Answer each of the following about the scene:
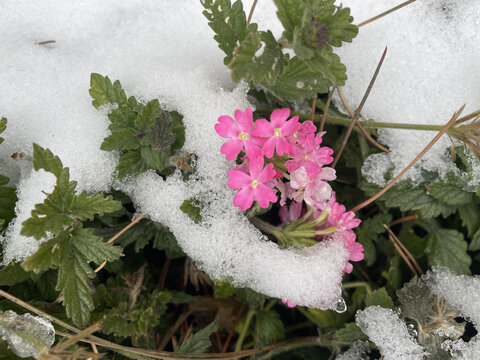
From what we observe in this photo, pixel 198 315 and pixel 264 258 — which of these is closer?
pixel 264 258

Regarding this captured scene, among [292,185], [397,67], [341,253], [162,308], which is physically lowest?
[162,308]

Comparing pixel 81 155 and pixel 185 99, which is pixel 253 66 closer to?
pixel 185 99

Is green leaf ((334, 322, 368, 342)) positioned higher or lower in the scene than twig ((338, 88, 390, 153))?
lower

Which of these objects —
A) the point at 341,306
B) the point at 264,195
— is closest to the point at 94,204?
the point at 264,195

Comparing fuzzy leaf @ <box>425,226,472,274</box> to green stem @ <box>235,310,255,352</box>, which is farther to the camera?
green stem @ <box>235,310,255,352</box>

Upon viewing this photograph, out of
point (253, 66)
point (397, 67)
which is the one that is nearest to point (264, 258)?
point (253, 66)

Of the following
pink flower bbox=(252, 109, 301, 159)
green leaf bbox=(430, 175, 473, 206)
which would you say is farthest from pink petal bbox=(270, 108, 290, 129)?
green leaf bbox=(430, 175, 473, 206)

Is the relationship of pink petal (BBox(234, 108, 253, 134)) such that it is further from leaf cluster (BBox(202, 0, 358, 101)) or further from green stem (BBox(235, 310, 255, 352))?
green stem (BBox(235, 310, 255, 352))

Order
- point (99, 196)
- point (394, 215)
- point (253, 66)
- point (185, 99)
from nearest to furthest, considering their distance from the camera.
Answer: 1. point (253, 66)
2. point (99, 196)
3. point (185, 99)
4. point (394, 215)
